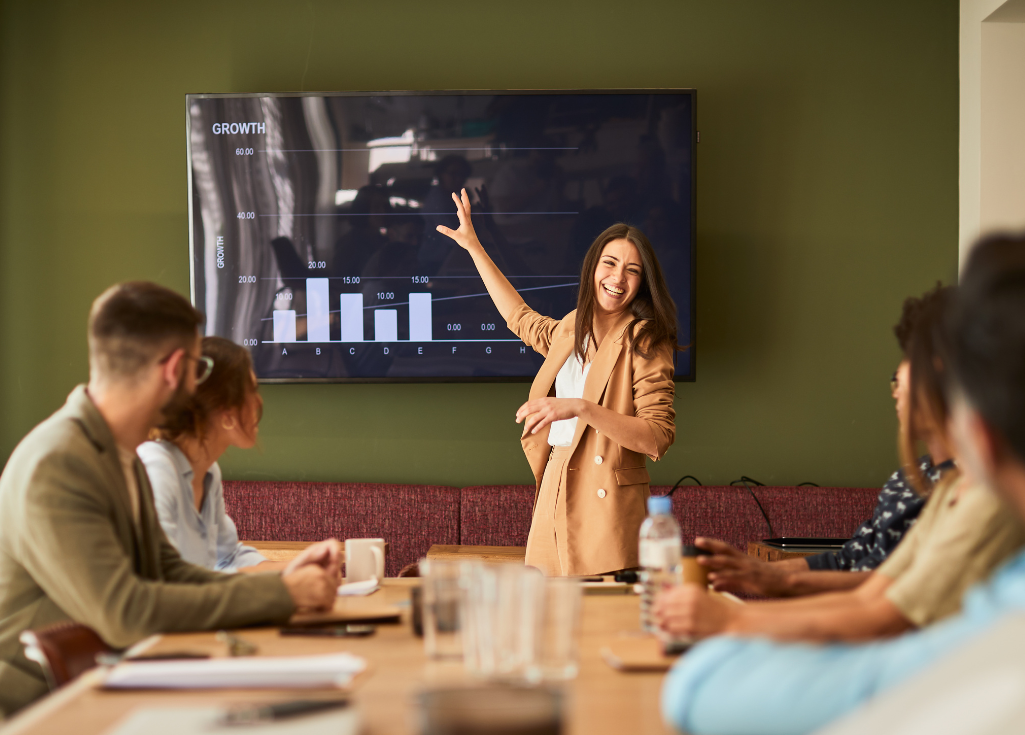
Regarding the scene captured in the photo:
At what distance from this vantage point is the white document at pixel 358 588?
1691 mm

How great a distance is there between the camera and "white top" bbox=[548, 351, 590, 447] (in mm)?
2492

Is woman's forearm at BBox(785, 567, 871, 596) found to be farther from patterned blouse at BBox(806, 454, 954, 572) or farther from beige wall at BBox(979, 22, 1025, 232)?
beige wall at BBox(979, 22, 1025, 232)

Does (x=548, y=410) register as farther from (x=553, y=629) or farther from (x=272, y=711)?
(x=272, y=711)

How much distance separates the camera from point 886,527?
1.82m

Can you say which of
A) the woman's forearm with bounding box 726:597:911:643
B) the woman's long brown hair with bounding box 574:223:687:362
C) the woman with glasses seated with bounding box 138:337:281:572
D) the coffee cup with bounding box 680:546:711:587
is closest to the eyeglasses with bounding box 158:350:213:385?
the woman with glasses seated with bounding box 138:337:281:572

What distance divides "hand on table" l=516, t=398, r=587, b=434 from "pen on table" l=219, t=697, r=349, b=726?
129 cm

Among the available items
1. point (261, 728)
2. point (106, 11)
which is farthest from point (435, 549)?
point (106, 11)

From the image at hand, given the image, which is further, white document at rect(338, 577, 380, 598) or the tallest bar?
the tallest bar

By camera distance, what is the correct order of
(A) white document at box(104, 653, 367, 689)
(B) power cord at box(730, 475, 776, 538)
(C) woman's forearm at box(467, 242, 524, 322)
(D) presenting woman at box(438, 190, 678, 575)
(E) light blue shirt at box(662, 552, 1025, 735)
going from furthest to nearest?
1. (B) power cord at box(730, 475, 776, 538)
2. (C) woman's forearm at box(467, 242, 524, 322)
3. (D) presenting woman at box(438, 190, 678, 575)
4. (A) white document at box(104, 653, 367, 689)
5. (E) light blue shirt at box(662, 552, 1025, 735)

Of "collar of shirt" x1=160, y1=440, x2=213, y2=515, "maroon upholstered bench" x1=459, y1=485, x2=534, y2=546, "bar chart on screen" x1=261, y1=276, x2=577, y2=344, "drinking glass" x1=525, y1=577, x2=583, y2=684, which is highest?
"bar chart on screen" x1=261, y1=276, x2=577, y2=344

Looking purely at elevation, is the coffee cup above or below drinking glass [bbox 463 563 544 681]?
below

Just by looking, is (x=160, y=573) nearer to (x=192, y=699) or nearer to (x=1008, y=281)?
(x=192, y=699)

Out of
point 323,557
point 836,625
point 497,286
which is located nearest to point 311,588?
point 323,557

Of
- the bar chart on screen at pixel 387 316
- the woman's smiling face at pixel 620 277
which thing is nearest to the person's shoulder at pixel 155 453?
the woman's smiling face at pixel 620 277
